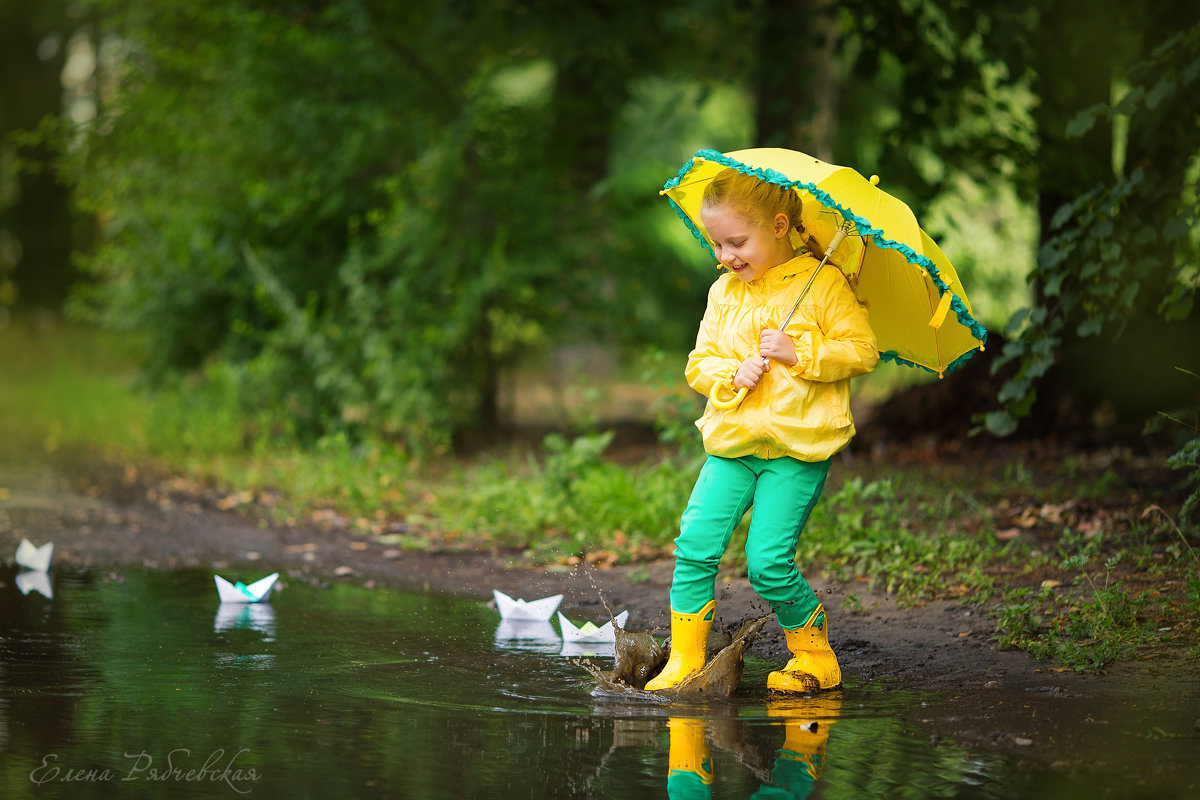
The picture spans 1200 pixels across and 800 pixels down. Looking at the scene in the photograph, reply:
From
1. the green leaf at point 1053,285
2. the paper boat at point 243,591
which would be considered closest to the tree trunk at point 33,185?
the paper boat at point 243,591

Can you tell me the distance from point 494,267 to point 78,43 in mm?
16343

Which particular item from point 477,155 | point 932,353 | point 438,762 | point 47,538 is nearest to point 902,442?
point 477,155

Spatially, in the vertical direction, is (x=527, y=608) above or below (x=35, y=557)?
below

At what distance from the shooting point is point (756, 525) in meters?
4.20

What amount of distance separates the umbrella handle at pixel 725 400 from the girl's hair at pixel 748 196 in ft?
1.84

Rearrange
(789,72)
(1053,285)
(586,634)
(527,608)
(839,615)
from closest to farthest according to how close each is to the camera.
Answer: (586,634), (839,615), (527,608), (1053,285), (789,72)

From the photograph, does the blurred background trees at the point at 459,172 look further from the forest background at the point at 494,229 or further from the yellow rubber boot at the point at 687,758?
the yellow rubber boot at the point at 687,758

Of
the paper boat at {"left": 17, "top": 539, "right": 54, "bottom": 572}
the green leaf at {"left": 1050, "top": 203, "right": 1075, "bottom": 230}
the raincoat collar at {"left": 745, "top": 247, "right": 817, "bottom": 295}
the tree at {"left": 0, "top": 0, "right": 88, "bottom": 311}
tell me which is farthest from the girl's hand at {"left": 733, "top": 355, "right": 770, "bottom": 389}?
the tree at {"left": 0, "top": 0, "right": 88, "bottom": 311}

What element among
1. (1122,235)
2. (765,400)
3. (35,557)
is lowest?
(35,557)

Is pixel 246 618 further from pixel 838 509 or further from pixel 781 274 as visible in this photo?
pixel 838 509

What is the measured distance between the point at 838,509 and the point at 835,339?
9.81 feet

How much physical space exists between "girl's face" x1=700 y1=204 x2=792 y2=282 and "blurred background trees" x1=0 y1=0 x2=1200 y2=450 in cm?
429

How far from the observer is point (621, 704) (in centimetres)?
409

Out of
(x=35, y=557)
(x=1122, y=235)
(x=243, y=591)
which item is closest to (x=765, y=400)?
(x=1122, y=235)
